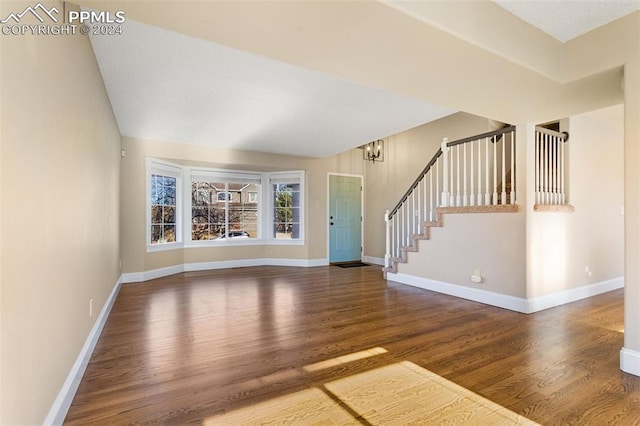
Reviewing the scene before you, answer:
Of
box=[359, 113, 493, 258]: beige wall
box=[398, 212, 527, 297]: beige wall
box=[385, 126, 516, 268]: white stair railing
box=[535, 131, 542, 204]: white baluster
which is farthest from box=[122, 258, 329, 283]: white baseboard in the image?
box=[535, 131, 542, 204]: white baluster

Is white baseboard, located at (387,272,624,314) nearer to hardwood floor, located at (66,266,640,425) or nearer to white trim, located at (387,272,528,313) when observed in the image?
white trim, located at (387,272,528,313)

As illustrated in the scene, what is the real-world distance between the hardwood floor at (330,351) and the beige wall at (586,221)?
0.44 metres

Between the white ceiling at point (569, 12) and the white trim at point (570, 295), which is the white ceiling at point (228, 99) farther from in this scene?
the white trim at point (570, 295)

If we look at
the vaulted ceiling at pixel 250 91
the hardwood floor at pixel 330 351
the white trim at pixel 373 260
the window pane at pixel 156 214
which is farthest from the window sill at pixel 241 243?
the vaulted ceiling at pixel 250 91

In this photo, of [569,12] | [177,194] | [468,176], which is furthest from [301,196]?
[569,12]

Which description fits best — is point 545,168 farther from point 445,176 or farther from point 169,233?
point 169,233

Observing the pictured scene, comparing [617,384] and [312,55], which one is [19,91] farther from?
[617,384]

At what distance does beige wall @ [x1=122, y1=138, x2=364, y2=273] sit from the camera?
5.25m

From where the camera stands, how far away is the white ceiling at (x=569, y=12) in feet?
7.11

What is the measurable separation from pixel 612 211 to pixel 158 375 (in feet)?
20.9

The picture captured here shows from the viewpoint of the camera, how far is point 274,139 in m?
5.44

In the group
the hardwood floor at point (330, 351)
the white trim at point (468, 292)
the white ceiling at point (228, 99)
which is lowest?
the hardwood floor at point (330, 351)

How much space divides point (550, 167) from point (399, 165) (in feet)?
10.5

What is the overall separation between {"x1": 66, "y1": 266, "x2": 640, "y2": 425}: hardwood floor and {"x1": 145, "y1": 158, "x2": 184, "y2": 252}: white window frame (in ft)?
4.35
